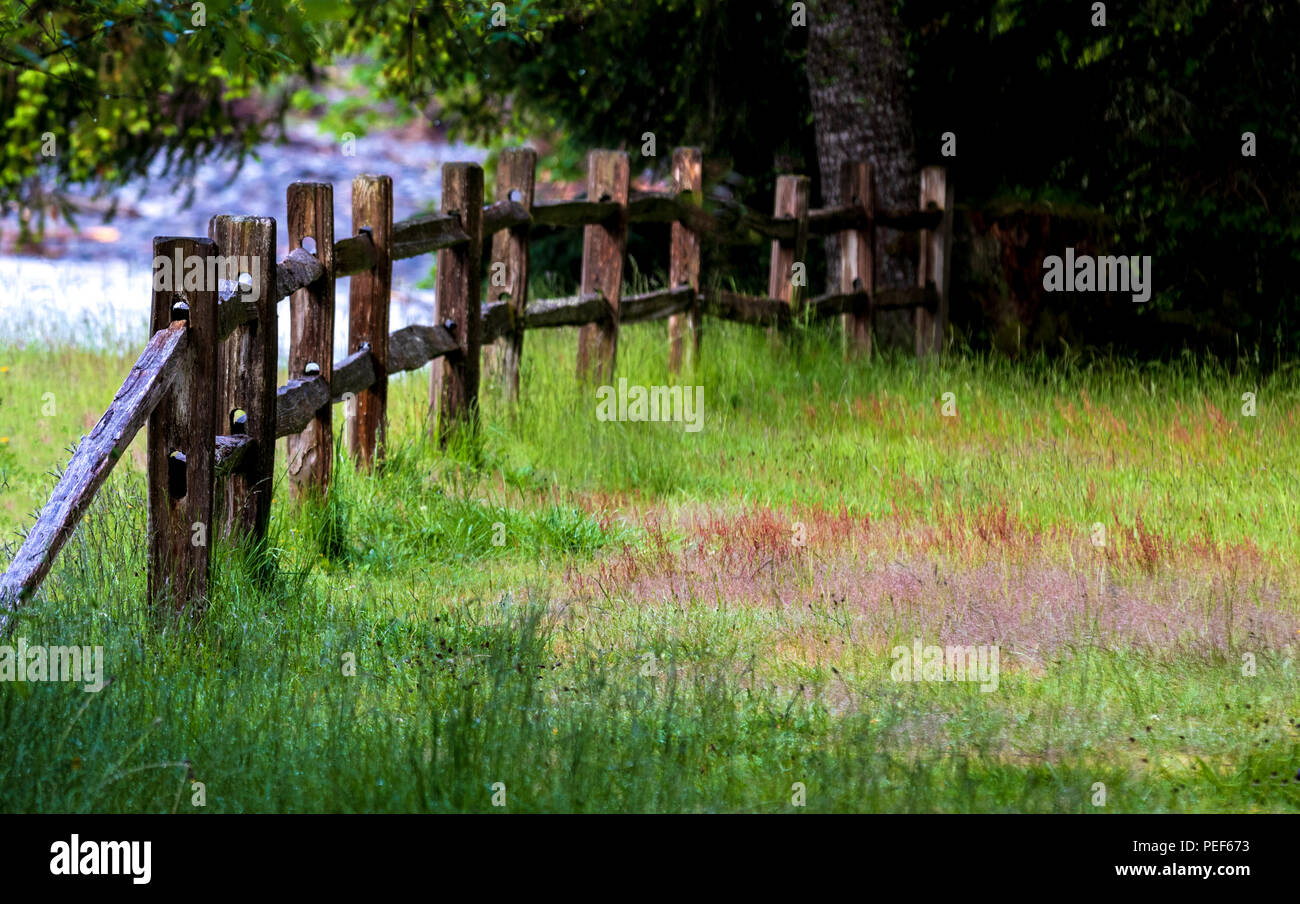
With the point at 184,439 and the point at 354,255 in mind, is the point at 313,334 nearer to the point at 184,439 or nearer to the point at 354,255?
the point at 354,255

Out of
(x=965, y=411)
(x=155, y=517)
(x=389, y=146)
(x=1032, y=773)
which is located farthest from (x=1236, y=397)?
(x=389, y=146)

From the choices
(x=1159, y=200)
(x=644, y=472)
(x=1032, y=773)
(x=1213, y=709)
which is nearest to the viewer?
(x=1032, y=773)

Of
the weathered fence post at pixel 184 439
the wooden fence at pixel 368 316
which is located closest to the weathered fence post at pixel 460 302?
the wooden fence at pixel 368 316

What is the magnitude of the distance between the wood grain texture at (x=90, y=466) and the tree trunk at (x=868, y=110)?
8.54 m

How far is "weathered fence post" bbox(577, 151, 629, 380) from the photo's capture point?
10.3m

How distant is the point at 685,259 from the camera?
11.2m

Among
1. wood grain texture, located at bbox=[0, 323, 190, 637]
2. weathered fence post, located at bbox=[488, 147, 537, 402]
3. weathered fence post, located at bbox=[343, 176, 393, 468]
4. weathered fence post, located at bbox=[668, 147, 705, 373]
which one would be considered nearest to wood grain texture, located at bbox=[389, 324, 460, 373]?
weathered fence post, located at bbox=[343, 176, 393, 468]

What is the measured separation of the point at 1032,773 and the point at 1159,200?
897 cm

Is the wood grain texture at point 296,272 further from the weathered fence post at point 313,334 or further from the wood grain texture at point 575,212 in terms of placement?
the wood grain texture at point 575,212

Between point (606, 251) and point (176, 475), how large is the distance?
18.0 ft

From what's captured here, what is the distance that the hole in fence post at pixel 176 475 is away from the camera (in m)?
5.16
